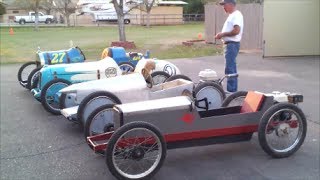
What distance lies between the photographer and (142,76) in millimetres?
6434

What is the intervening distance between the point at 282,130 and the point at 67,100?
3.25m

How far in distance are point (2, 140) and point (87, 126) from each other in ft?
5.37

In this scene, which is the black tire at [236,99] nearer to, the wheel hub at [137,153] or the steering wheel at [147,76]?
the steering wheel at [147,76]

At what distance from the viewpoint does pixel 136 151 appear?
4.62 metres

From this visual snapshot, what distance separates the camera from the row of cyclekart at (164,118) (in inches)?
181

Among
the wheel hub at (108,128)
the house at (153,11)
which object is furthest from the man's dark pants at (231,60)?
the house at (153,11)

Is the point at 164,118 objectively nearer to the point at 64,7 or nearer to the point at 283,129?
the point at 283,129

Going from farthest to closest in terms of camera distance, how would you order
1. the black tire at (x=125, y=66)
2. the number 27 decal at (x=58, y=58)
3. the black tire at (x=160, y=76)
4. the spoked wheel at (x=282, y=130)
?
1. the number 27 decal at (x=58, y=58)
2. the black tire at (x=125, y=66)
3. the black tire at (x=160, y=76)
4. the spoked wheel at (x=282, y=130)

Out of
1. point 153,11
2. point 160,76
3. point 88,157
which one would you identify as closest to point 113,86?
point 88,157

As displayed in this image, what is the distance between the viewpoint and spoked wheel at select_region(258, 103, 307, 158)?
5.09 meters

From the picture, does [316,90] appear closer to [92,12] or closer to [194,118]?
[194,118]

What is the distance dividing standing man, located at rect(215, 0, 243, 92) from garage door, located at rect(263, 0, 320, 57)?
312 inches

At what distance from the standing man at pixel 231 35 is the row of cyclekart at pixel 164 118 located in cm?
108

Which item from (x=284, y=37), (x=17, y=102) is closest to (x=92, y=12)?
(x=284, y=37)
